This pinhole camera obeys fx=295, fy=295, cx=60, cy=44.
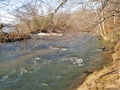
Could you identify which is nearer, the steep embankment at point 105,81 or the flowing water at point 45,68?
the steep embankment at point 105,81

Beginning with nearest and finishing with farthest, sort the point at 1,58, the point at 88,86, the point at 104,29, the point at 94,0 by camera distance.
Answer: the point at 94,0 < the point at 88,86 < the point at 1,58 < the point at 104,29

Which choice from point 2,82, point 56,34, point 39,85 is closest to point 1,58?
point 2,82

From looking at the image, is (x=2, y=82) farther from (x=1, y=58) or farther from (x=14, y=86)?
(x=1, y=58)

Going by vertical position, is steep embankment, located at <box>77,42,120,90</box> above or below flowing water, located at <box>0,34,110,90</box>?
above

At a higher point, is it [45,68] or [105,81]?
[105,81]

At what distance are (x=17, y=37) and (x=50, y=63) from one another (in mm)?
12948

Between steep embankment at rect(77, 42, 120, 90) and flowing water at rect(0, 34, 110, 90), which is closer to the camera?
steep embankment at rect(77, 42, 120, 90)

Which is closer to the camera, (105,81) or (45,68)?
(105,81)

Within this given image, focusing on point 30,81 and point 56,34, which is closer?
point 30,81

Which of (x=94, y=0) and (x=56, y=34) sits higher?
(x=94, y=0)

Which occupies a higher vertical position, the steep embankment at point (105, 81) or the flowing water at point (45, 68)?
the steep embankment at point (105, 81)

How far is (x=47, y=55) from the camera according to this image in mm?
17266

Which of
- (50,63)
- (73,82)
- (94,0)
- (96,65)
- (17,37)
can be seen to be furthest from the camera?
Answer: (17,37)

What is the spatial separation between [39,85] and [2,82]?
1706 millimetres
